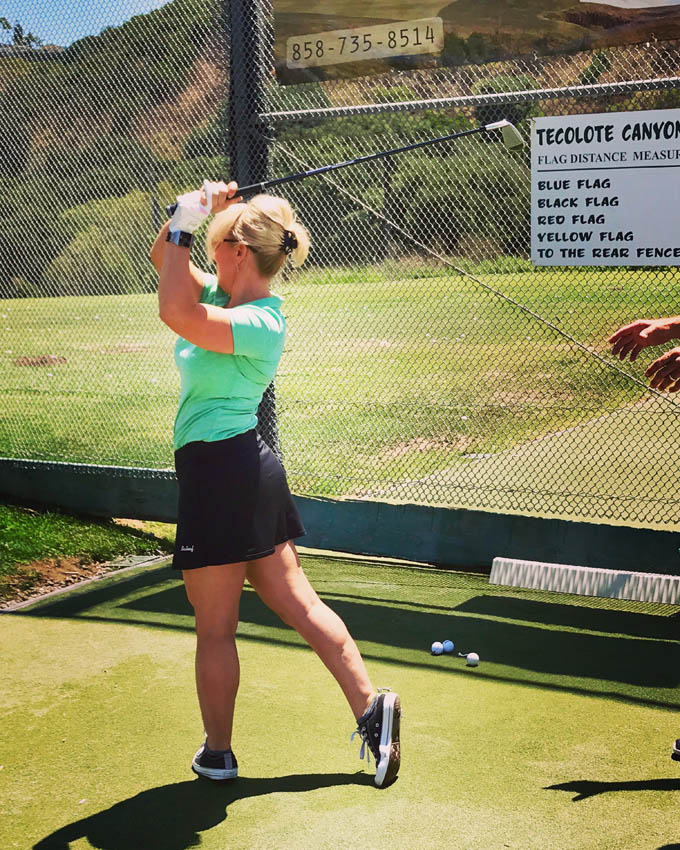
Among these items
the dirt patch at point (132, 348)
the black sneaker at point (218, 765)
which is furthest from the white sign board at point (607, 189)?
the dirt patch at point (132, 348)

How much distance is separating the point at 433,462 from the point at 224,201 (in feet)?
15.7

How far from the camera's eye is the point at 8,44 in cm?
739

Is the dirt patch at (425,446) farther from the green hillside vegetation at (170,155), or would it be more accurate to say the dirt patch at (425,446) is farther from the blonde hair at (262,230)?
the blonde hair at (262,230)

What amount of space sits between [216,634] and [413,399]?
17.9 feet

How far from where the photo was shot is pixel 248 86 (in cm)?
620

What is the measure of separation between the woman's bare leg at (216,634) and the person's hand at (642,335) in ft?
4.89

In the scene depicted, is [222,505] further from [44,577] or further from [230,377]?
[44,577]

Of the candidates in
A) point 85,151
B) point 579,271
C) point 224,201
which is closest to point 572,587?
point 579,271

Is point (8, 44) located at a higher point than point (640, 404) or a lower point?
higher

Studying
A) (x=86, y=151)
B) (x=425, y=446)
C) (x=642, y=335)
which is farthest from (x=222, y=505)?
(x=425, y=446)

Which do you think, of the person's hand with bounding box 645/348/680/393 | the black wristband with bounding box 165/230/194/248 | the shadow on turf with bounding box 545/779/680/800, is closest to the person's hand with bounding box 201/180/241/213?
the black wristband with bounding box 165/230/194/248

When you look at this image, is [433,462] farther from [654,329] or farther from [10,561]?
[654,329]

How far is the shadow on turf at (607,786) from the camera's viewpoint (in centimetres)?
358

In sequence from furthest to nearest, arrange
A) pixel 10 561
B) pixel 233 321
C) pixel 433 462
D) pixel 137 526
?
pixel 433 462 < pixel 137 526 < pixel 10 561 < pixel 233 321
